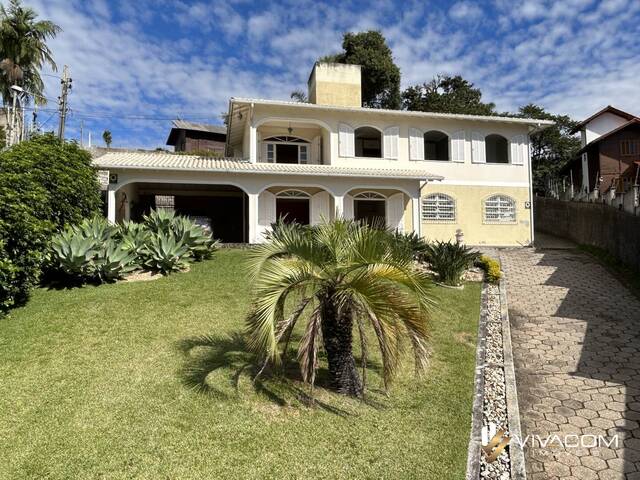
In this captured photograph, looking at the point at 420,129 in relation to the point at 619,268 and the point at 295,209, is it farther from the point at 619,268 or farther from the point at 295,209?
the point at 619,268

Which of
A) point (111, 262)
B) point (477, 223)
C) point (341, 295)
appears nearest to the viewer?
point (341, 295)

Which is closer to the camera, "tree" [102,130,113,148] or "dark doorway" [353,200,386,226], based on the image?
"dark doorway" [353,200,386,226]

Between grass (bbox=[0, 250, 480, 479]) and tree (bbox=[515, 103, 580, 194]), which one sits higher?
tree (bbox=[515, 103, 580, 194])

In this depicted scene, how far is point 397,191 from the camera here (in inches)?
729

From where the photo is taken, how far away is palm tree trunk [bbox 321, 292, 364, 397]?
4859 mm

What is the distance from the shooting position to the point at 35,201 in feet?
27.2

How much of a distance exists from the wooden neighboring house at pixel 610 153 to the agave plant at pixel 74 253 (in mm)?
28127

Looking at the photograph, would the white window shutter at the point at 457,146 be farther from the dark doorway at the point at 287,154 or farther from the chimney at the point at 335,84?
the dark doorway at the point at 287,154

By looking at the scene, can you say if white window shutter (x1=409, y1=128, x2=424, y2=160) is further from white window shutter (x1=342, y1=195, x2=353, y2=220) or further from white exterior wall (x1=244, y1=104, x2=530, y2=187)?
white window shutter (x1=342, y1=195, x2=353, y2=220)

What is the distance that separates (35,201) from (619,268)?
16.4m

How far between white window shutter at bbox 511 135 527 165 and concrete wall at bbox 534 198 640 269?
376cm

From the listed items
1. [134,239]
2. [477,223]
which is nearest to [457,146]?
[477,223]

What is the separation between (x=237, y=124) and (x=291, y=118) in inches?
128

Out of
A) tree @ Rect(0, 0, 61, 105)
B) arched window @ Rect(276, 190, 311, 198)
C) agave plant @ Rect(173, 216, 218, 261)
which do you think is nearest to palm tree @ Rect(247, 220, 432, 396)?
agave plant @ Rect(173, 216, 218, 261)
